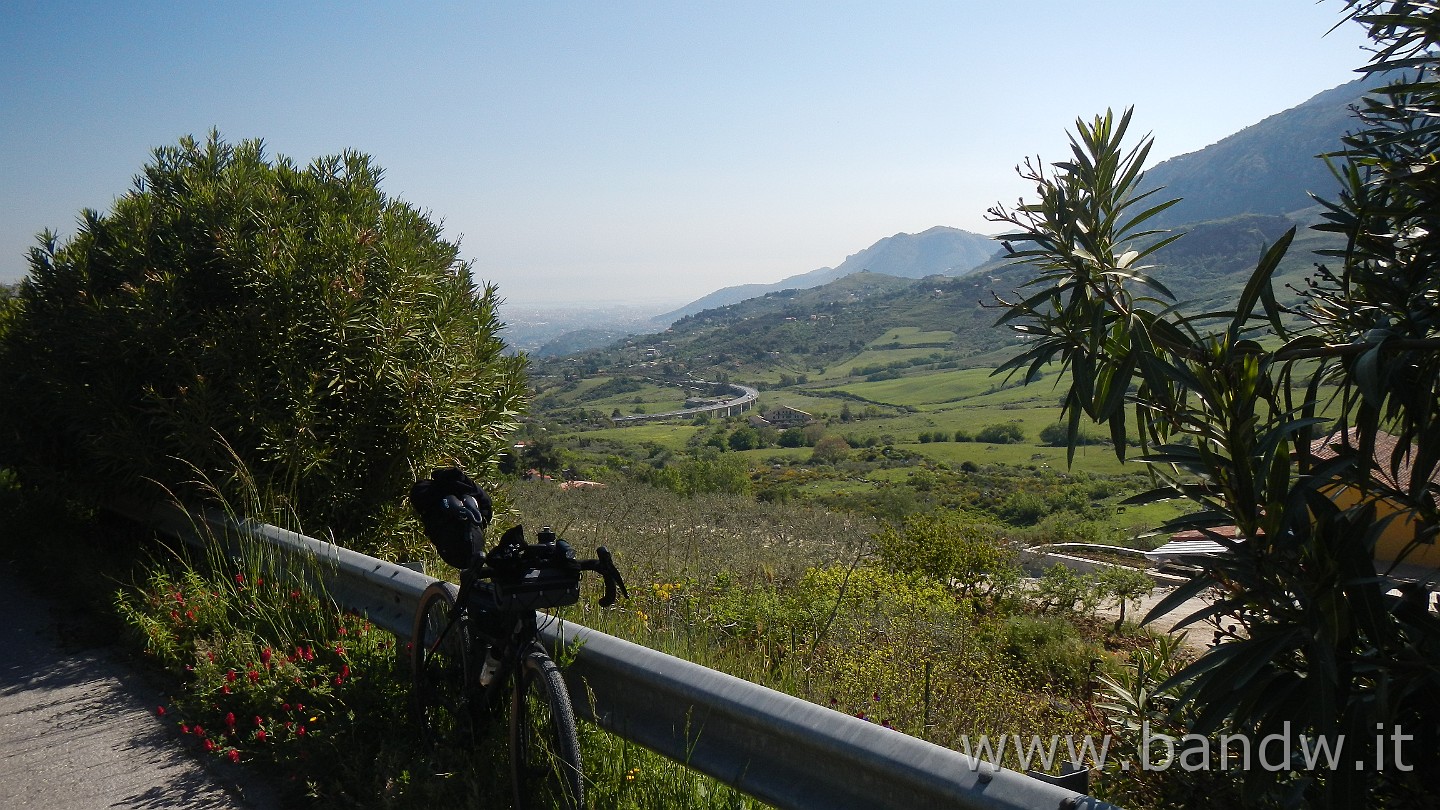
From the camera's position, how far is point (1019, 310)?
9.79 feet

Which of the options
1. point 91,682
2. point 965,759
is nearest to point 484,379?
point 91,682

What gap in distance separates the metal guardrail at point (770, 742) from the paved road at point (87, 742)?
1399 mm

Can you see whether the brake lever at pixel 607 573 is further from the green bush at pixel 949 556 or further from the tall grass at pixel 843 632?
the green bush at pixel 949 556

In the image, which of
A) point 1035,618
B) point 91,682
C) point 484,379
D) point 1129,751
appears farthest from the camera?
A: point 1035,618

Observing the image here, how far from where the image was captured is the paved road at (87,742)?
3.46 meters

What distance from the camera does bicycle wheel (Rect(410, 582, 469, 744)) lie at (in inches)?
137

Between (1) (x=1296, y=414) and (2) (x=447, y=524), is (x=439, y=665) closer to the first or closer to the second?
(2) (x=447, y=524)

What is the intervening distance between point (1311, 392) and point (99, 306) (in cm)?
681

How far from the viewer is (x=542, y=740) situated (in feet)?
9.65

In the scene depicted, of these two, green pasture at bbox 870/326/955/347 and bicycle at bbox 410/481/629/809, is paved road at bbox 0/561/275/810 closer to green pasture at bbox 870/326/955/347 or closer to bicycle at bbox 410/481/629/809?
bicycle at bbox 410/481/629/809

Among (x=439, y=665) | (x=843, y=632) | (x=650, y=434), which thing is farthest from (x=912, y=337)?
(x=439, y=665)

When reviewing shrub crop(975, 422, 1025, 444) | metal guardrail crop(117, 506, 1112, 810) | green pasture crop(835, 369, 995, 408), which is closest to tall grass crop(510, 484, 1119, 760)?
metal guardrail crop(117, 506, 1112, 810)

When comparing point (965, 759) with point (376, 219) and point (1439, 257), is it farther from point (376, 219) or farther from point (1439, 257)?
point (376, 219)

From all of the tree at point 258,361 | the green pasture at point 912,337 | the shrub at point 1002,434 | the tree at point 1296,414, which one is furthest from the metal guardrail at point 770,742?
the green pasture at point 912,337
